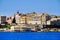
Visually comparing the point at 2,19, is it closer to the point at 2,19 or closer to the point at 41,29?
the point at 2,19

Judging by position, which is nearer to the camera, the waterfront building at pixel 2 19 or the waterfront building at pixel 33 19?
the waterfront building at pixel 2 19

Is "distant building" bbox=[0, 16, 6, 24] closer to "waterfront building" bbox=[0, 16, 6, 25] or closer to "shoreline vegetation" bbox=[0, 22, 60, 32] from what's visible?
"waterfront building" bbox=[0, 16, 6, 25]

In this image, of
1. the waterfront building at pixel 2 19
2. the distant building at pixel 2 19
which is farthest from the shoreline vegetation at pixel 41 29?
the distant building at pixel 2 19

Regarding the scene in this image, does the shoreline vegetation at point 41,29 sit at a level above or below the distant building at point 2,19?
below

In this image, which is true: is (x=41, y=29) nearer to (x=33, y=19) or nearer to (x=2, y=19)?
(x=33, y=19)

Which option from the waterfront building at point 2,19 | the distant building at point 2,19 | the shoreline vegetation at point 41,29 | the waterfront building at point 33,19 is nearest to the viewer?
the shoreline vegetation at point 41,29

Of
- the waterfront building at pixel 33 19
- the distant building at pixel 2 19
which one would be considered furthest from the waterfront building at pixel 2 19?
the waterfront building at pixel 33 19

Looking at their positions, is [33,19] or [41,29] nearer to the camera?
[41,29]

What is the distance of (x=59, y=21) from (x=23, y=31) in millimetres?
12106

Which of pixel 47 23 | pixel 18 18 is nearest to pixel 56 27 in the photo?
pixel 47 23

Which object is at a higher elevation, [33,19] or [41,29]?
[33,19]

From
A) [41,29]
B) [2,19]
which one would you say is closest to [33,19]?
[2,19]

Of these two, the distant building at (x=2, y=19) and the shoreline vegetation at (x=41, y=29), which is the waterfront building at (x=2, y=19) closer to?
the distant building at (x=2, y=19)

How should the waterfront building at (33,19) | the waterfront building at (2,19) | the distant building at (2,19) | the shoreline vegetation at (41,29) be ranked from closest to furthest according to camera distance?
the shoreline vegetation at (41,29)
the waterfront building at (2,19)
the distant building at (2,19)
the waterfront building at (33,19)
